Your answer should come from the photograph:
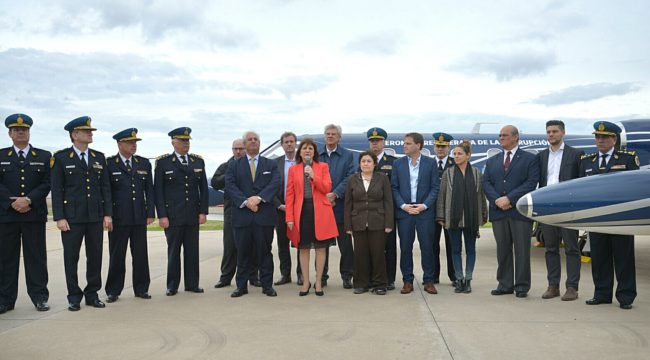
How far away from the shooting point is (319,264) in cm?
616

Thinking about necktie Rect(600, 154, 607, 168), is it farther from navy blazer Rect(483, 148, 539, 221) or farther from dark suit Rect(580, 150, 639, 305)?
navy blazer Rect(483, 148, 539, 221)

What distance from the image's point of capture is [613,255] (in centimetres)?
567

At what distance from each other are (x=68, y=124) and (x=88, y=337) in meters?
2.34

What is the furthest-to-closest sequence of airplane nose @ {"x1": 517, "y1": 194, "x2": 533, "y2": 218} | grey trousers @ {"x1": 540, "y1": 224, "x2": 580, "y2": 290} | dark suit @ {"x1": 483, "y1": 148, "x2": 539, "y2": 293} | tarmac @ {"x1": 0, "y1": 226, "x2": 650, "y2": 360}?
dark suit @ {"x1": 483, "y1": 148, "x2": 539, "y2": 293} → grey trousers @ {"x1": 540, "y1": 224, "x2": 580, "y2": 290} → airplane nose @ {"x1": 517, "y1": 194, "x2": 533, "y2": 218} → tarmac @ {"x1": 0, "y1": 226, "x2": 650, "y2": 360}

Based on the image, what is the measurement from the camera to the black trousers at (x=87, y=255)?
18.2 feet

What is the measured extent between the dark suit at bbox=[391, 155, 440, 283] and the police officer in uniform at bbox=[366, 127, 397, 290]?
0.59 feet

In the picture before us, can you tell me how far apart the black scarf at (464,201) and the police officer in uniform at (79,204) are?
3.71 m

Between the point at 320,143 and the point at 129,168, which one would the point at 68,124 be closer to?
the point at 129,168

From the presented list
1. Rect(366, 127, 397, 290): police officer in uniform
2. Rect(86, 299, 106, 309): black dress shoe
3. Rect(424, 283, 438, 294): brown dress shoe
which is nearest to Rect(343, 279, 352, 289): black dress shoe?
Rect(366, 127, 397, 290): police officer in uniform

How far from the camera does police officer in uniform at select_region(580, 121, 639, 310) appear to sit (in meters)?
5.45

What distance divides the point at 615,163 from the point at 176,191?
4702 millimetres

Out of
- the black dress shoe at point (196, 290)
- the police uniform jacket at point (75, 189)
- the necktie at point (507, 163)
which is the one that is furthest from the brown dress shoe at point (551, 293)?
the police uniform jacket at point (75, 189)

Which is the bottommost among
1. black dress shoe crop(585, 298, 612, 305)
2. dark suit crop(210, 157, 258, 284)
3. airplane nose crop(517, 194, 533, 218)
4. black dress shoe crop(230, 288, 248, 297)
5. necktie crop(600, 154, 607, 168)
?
black dress shoe crop(585, 298, 612, 305)

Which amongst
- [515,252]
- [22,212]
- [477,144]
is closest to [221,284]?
[22,212]
